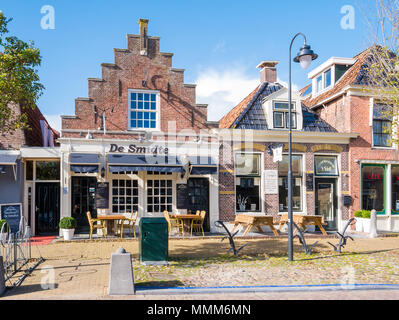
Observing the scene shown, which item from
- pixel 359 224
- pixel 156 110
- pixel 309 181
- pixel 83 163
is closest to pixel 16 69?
pixel 83 163

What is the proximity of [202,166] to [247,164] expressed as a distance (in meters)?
2.33

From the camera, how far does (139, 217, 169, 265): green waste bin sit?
9133mm

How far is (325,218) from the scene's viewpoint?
650 inches

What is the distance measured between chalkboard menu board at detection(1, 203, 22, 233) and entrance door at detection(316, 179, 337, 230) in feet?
39.6

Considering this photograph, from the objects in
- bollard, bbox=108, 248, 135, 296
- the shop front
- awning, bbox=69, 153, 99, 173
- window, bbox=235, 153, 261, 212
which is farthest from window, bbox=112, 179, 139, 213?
bollard, bbox=108, 248, 135, 296

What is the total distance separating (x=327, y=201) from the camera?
16.5m

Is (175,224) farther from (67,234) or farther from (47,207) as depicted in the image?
(47,207)

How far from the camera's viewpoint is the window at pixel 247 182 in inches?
616

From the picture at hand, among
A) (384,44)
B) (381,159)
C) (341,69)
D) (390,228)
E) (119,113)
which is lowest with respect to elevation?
(390,228)

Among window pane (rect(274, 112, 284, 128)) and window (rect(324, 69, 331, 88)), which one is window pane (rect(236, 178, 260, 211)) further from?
window (rect(324, 69, 331, 88))
